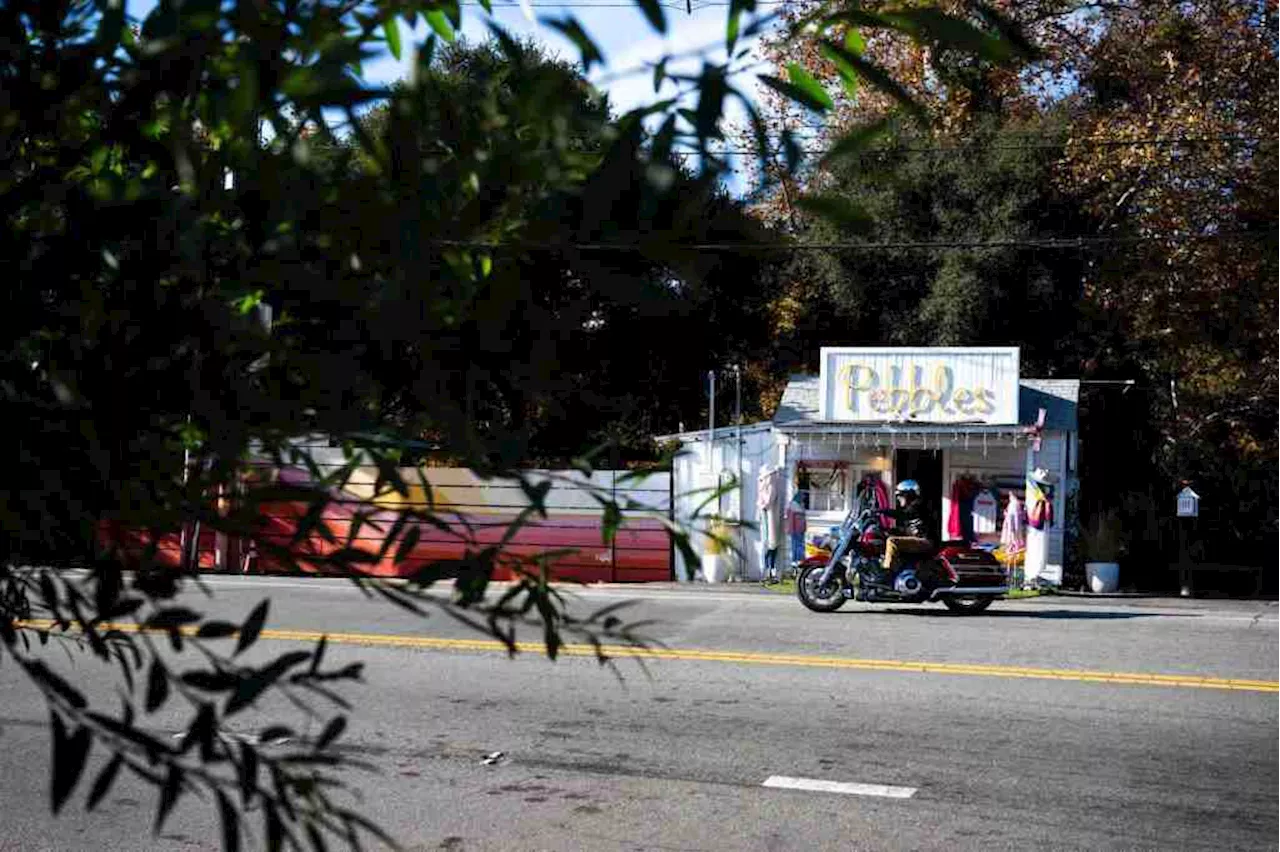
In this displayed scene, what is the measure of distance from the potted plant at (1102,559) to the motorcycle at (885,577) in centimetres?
529

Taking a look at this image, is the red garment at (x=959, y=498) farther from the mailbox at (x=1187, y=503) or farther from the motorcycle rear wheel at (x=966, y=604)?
the motorcycle rear wheel at (x=966, y=604)

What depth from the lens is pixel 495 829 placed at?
21.6 feet

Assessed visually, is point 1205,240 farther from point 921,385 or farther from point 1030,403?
point 921,385

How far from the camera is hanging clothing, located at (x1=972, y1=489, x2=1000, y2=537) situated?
20.8m

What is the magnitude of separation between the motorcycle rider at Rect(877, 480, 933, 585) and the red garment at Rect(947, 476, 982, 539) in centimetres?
489

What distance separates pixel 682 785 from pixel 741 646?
4724 millimetres

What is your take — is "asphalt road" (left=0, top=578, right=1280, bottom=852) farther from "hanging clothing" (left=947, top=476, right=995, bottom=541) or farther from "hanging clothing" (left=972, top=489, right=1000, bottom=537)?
"hanging clothing" (left=947, top=476, right=995, bottom=541)

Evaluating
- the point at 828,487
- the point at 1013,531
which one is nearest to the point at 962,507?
the point at 1013,531

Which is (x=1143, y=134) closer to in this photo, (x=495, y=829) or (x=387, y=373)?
(x=495, y=829)

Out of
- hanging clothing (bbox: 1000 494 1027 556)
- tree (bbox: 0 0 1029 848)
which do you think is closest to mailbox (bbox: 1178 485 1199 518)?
hanging clothing (bbox: 1000 494 1027 556)

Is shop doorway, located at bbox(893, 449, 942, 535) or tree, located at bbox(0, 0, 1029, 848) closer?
tree, located at bbox(0, 0, 1029, 848)

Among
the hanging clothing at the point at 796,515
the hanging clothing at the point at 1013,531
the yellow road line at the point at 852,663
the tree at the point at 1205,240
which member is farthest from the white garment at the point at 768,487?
the yellow road line at the point at 852,663

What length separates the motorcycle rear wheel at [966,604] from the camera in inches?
601

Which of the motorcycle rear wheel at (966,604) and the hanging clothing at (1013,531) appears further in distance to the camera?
the hanging clothing at (1013,531)
